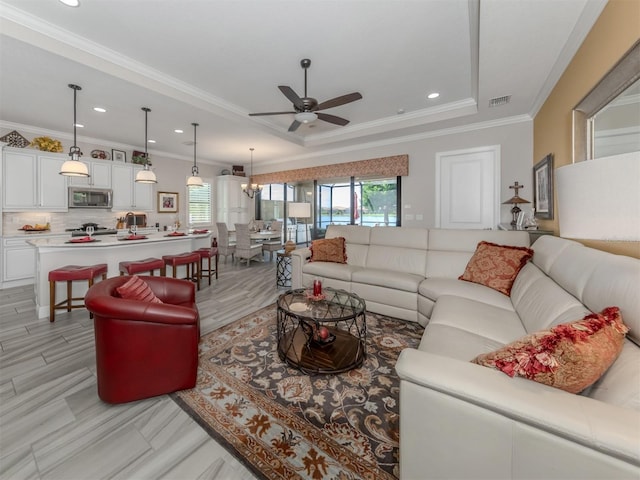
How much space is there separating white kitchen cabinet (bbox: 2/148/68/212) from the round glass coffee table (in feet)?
17.4

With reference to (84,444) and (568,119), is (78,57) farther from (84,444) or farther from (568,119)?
(568,119)

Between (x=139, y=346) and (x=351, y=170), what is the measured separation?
5.17 m

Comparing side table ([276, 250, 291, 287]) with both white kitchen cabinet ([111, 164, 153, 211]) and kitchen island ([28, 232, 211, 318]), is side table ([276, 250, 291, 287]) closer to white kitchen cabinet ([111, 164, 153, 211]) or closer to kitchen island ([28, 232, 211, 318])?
kitchen island ([28, 232, 211, 318])

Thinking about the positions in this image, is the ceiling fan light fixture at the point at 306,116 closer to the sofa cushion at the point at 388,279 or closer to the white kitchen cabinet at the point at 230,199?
the sofa cushion at the point at 388,279

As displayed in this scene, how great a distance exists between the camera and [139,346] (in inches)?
68.3

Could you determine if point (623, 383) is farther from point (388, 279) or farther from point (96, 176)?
point (96, 176)

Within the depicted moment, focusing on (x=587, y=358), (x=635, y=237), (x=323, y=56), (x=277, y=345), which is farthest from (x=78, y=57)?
(x=587, y=358)

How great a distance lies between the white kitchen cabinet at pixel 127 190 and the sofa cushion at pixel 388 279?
17.7ft

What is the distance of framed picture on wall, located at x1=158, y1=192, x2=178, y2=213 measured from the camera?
6.62m

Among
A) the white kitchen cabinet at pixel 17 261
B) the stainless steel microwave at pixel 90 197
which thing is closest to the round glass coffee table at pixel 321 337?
the white kitchen cabinet at pixel 17 261

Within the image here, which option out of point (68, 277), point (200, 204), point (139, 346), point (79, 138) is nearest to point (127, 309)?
point (139, 346)

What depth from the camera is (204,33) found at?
2.58 meters

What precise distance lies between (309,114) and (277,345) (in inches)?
98.1

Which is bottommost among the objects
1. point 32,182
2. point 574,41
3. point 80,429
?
point 80,429
